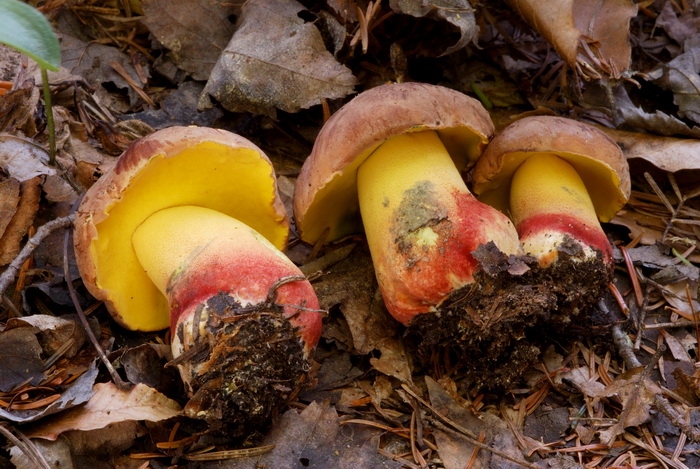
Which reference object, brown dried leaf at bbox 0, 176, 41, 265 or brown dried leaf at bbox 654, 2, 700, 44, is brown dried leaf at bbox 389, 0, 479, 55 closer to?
brown dried leaf at bbox 654, 2, 700, 44

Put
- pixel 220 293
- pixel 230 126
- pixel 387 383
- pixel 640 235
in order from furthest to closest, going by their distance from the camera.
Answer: pixel 230 126 < pixel 640 235 < pixel 387 383 < pixel 220 293

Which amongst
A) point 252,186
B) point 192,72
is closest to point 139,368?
point 252,186

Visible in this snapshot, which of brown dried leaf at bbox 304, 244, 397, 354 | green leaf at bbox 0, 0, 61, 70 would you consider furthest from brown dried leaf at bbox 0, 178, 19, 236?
brown dried leaf at bbox 304, 244, 397, 354

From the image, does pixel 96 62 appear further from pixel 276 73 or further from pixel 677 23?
pixel 677 23

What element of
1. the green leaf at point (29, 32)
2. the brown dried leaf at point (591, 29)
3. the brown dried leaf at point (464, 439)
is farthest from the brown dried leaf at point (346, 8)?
the brown dried leaf at point (464, 439)

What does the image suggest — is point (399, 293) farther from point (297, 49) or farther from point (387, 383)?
point (297, 49)

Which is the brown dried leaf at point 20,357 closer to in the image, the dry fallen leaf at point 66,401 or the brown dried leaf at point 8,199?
the dry fallen leaf at point 66,401
